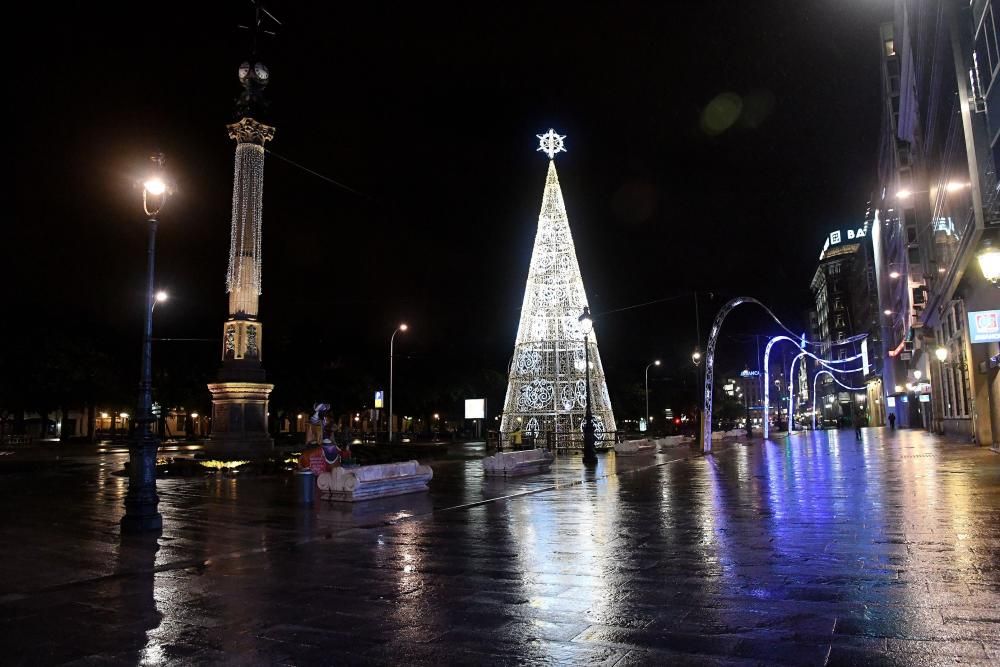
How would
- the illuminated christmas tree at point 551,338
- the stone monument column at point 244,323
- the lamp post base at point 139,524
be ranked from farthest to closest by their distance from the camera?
the stone monument column at point 244,323 → the illuminated christmas tree at point 551,338 → the lamp post base at point 139,524

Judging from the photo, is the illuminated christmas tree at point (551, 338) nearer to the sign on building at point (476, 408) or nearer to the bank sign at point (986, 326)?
the sign on building at point (476, 408)

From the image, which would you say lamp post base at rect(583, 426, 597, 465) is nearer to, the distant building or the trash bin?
the trash bin

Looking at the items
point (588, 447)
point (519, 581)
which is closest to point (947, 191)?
point (588, 447)

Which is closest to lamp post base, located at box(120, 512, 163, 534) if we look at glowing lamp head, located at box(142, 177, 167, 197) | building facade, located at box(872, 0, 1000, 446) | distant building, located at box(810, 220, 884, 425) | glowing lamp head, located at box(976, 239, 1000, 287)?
glowing lamp head, located at box(142, 177, 167, 197)

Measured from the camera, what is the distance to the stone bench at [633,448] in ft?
117

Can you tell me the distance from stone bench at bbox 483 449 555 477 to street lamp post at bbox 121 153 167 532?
11.8m

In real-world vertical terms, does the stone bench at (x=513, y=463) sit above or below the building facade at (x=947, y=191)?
below

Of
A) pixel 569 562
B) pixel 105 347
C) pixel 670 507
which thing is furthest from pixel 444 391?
pixel 569 562

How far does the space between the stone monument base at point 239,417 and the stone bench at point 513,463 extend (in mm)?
15538

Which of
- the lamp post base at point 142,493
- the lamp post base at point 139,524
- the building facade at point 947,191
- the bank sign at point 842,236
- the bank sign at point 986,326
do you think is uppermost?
the bank sign at point 842,236

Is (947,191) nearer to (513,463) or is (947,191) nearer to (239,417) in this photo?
(513,463)

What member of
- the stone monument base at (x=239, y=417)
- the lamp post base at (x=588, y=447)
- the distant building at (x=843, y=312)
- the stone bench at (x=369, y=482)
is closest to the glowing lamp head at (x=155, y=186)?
the stone bench at (x=369, y=482)

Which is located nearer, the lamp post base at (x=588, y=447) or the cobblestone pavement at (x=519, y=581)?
the cobblestone pavement at (x=519, y=581)

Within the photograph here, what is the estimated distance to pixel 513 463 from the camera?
22.9 m
